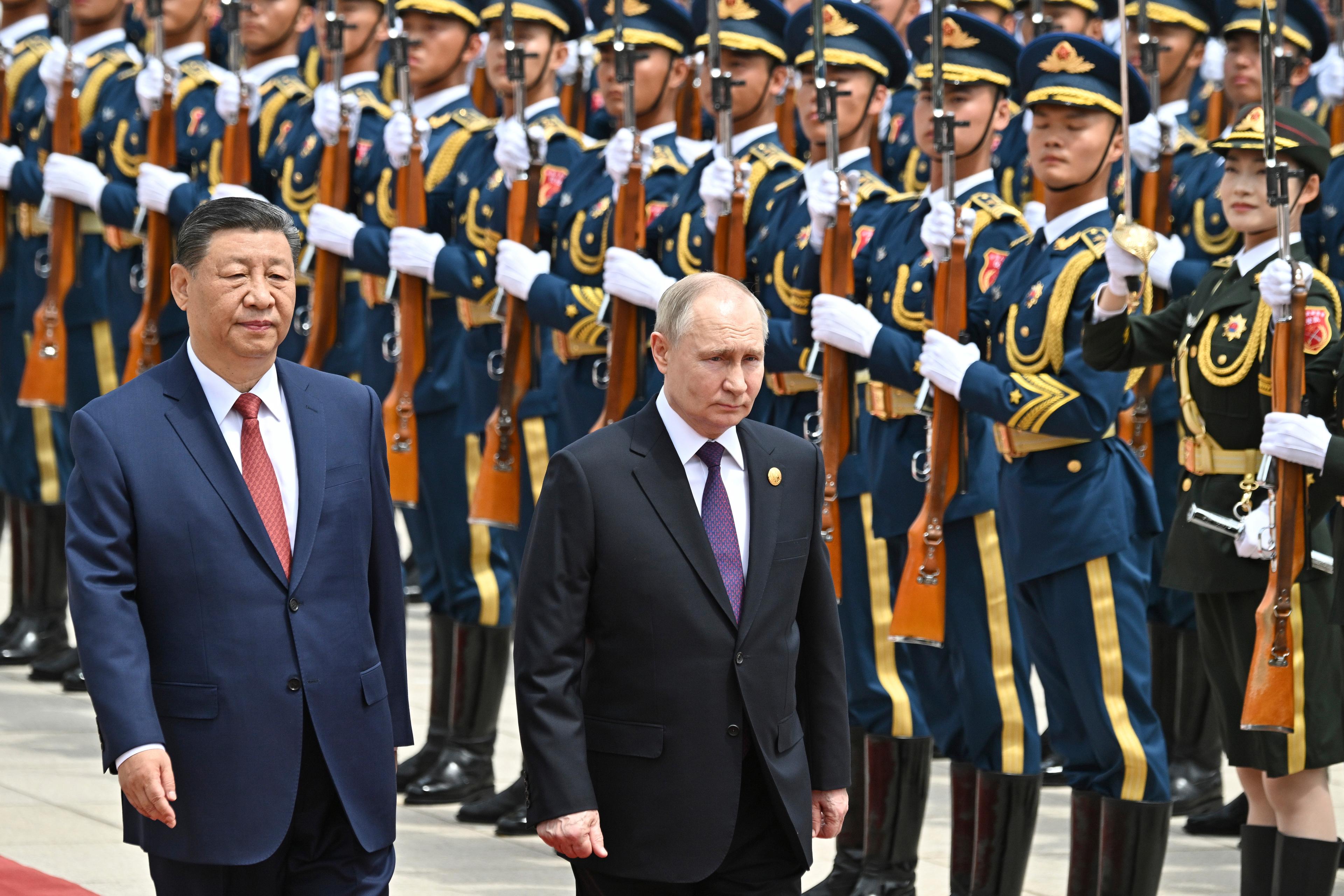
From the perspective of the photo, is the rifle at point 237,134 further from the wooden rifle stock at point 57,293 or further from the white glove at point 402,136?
the white glove at point 402,136

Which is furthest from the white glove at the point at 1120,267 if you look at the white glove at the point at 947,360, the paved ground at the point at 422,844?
the paved ground at the point at 422,844

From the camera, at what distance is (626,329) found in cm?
670

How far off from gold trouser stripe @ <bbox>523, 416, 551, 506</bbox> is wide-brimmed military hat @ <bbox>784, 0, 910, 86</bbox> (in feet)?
4.81

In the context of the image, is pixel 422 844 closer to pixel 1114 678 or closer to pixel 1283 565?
pixel 1114 678

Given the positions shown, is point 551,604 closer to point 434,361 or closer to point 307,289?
point 434,361

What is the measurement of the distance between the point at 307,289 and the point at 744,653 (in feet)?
16.3

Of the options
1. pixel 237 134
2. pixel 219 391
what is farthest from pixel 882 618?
pixel 237 134

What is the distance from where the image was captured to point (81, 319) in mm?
8672

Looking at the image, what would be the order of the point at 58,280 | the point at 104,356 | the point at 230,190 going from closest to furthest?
1. the point at 230,190
2. the point at 58,280
3. the point at 104,356

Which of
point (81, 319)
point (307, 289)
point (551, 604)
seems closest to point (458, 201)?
point (307, 289)

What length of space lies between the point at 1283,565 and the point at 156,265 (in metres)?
4.64

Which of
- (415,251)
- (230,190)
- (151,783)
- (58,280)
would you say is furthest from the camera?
(58,280)

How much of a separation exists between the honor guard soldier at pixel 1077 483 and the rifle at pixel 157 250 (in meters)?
3.63

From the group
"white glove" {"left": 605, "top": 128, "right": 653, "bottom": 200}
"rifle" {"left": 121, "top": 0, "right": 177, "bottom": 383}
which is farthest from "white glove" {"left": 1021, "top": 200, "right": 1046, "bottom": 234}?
"rifle" {"left": 121, "top": 0, "right": 177, "bottom": 383}
